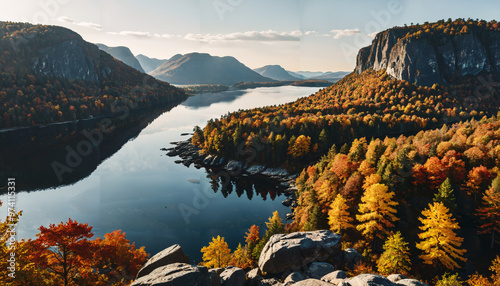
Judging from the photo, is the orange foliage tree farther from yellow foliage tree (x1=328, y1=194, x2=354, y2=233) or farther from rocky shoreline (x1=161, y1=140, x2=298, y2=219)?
rocky shoreline (x1=161, y1=140, x2=298, y2=219)

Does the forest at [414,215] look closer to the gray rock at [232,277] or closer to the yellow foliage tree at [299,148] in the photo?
the gray rock at [232,277]

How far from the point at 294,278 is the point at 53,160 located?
123306mm

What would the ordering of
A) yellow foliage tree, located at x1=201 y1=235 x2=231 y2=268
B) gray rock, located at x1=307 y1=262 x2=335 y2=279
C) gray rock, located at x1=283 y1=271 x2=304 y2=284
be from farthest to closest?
yellow foliage tree, located at x1=201 y1=235 x2=231 y2=268
gray rock, located at x1=307 y1=262 x2=335 y2=279
gray rock, located at x1=283 y1=271 x2=304 y2=284

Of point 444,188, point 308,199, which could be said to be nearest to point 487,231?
point 444,188

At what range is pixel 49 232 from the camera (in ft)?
91.9

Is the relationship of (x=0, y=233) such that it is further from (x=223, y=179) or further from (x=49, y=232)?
(x=223, y=179)

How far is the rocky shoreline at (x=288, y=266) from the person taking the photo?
1051 inches

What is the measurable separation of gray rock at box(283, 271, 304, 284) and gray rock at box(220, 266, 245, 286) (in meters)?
5.21

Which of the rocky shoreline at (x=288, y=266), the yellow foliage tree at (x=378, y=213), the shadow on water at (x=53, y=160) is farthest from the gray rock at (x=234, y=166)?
the rocky shoreline at (x=288, y=266)

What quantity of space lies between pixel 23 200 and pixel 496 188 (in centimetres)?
11461

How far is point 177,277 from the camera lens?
24.3 m

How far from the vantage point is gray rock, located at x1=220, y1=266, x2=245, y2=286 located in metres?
29.7

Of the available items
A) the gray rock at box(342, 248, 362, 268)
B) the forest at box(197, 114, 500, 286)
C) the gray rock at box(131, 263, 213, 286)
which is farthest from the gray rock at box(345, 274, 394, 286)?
the gray rock at box(131, 263, 213, 286)

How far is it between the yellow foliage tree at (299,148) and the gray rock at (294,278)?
78145 mm
